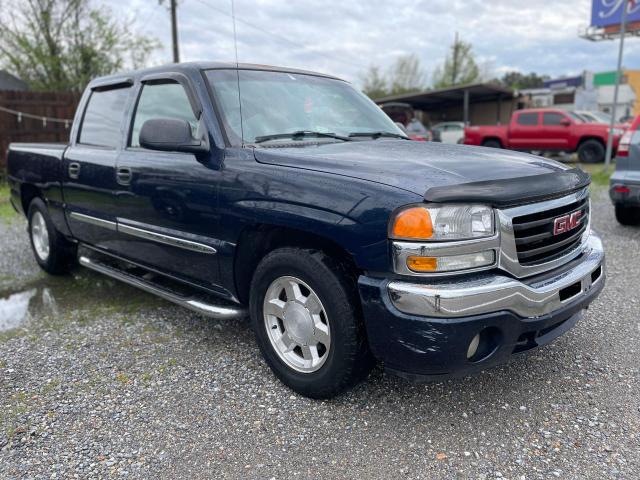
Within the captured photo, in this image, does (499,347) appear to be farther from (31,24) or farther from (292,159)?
(31,24)

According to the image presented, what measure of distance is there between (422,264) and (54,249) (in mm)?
4097

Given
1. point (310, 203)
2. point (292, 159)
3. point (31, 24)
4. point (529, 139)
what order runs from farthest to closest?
point (31, 24) → point (529, 139) → point (292, 159) → point (310, 203)

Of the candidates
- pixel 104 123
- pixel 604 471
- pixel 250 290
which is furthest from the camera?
pixel 104 123

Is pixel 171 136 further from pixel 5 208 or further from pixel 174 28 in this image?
pixel 174 28

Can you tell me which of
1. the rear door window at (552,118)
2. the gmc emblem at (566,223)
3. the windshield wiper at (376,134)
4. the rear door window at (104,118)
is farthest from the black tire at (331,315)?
the rear door window at (552,118)

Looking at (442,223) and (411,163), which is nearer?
(442,223)

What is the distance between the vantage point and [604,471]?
2.18 meters

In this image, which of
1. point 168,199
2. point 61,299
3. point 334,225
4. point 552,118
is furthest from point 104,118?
point 552,118

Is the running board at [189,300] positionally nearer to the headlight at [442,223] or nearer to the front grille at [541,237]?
the headlight at [442,223]

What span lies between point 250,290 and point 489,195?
55.8 inches

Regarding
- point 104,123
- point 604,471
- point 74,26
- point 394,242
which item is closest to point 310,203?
point 394,242

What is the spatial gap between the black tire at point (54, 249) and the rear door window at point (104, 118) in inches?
38.7

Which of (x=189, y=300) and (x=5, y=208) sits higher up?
(x=189, y=300)

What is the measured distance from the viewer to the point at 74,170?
4.29m
